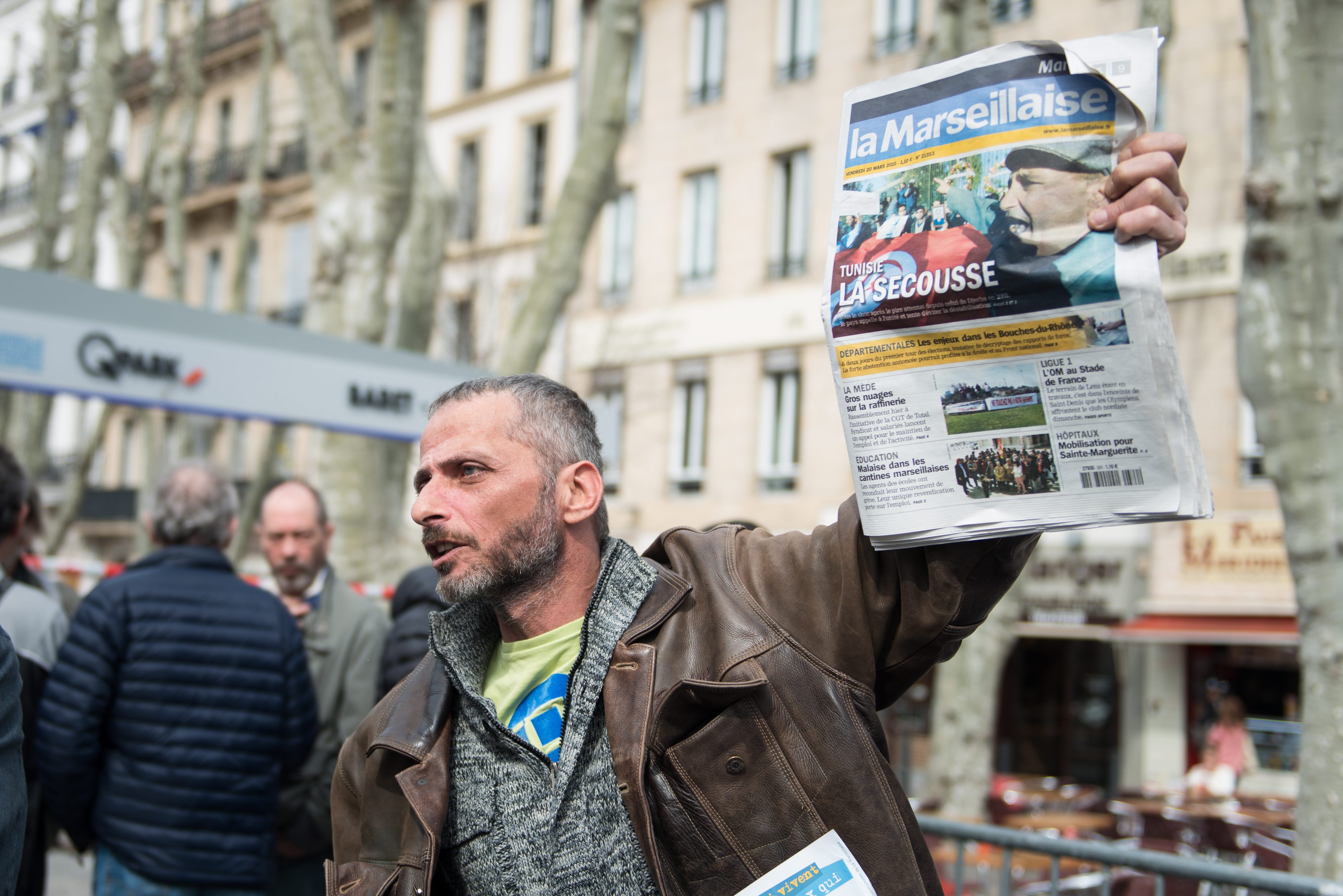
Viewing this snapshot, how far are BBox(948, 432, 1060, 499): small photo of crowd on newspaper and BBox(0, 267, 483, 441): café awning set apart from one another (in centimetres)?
445

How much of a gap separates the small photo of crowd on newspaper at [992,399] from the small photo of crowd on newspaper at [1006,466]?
2 centimetres

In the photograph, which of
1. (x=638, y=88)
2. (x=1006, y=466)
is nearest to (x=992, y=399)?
(x=1006, y=466)

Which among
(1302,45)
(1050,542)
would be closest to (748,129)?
(1050,542)

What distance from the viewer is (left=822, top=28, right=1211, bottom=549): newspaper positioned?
5.75 ft

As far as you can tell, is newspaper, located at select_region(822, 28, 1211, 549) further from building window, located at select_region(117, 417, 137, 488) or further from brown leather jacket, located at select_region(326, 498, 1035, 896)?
building window, located at select_region(117, 417, 137, 488)

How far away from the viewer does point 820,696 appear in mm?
2039

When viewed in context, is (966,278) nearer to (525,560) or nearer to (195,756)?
(525,560)

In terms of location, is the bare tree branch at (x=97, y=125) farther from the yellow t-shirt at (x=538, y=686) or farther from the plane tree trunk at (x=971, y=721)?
the yellow t-shirt at (x=538, y=686)

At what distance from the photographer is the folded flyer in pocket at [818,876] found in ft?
6.35

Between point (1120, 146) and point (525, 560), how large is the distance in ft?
3.99

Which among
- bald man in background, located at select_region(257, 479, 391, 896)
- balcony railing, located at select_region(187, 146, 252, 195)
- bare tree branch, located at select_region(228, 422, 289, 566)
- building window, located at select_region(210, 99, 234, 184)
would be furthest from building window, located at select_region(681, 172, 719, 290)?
bald man in background, located at select_region(257, 479, 391, 896)

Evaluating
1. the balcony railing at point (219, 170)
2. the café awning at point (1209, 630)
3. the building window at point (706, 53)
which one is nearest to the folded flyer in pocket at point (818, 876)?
the café awning at point (1209, 630)

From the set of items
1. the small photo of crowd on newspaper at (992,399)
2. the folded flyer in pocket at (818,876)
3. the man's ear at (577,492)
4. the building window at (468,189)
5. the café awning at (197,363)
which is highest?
the building window at (468,189)

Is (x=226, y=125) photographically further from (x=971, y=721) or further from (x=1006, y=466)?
(x=1006, y=466)
